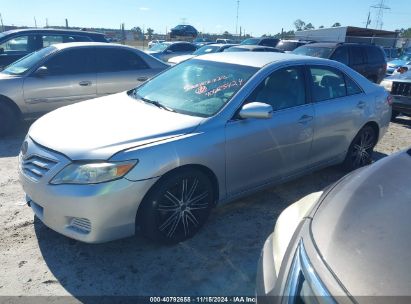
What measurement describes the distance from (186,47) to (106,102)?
13.5 meters

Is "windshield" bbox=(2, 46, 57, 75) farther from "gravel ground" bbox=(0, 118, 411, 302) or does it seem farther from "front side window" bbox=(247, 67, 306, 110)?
"front side window" bbox=(247, 67, 306, 110)

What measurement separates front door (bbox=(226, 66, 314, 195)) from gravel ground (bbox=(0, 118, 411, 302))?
430mm

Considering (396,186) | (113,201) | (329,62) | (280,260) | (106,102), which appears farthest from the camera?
(329,62)

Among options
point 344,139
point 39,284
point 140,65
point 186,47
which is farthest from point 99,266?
point 186,47

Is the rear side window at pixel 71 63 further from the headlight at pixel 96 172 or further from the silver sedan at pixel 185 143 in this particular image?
the headlight at pixel 96 172

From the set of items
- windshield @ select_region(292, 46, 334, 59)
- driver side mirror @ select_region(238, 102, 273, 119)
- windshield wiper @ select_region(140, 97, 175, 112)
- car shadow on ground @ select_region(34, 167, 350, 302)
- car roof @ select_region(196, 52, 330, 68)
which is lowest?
car shadow on ground @ select_region(34, 167, 350, 302)

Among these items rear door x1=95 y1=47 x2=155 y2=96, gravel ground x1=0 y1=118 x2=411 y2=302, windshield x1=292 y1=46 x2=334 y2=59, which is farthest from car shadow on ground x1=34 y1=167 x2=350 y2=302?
windshield x1=292 y1=46 x2=334 y2=59

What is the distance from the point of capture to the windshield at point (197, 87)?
3441mm

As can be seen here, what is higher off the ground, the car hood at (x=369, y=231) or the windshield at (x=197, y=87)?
the windshield at (x=197, y=87)

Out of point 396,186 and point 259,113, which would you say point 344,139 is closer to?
point 259,113

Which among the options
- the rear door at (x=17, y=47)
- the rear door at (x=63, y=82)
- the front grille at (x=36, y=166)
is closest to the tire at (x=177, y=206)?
the front grille at (x=36, y=166)

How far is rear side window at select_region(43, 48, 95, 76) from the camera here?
6.44 m

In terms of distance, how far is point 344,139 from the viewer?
4570mm

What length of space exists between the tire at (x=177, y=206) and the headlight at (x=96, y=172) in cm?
31
